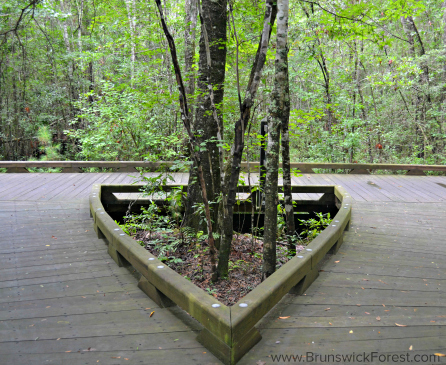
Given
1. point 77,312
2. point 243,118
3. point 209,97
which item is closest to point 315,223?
point 209,97

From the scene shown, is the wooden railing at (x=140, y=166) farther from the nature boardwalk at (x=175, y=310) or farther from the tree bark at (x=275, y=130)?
the tree bark at (x=275, y=130)

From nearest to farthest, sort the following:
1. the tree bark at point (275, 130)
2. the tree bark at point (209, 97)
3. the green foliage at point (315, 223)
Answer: the tree bark at point (275, 130)
the tree bark at point (209, 97)
the green foliage at point (315, 223)

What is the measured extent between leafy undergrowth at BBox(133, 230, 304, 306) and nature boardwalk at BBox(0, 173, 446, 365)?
74 cm

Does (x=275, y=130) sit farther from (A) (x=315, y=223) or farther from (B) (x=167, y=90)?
(B) (x=167, y=90)

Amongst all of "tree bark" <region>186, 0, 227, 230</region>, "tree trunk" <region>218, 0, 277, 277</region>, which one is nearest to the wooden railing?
"tree bark" <region>186, 0, 227, 230</region>

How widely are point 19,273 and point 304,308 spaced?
3.01 m

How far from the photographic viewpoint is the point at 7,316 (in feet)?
9.39

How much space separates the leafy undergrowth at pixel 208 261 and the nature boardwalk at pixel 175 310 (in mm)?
738

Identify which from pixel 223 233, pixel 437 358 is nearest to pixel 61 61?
pixel 223 233

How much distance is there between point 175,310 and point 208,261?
5.16ft

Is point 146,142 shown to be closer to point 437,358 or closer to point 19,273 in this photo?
point 19,273

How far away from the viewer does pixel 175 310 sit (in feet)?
9.49

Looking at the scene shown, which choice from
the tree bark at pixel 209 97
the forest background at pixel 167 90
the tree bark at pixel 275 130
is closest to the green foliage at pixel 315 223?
the tree bark at pixel 209 97

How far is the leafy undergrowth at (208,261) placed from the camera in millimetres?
3684
